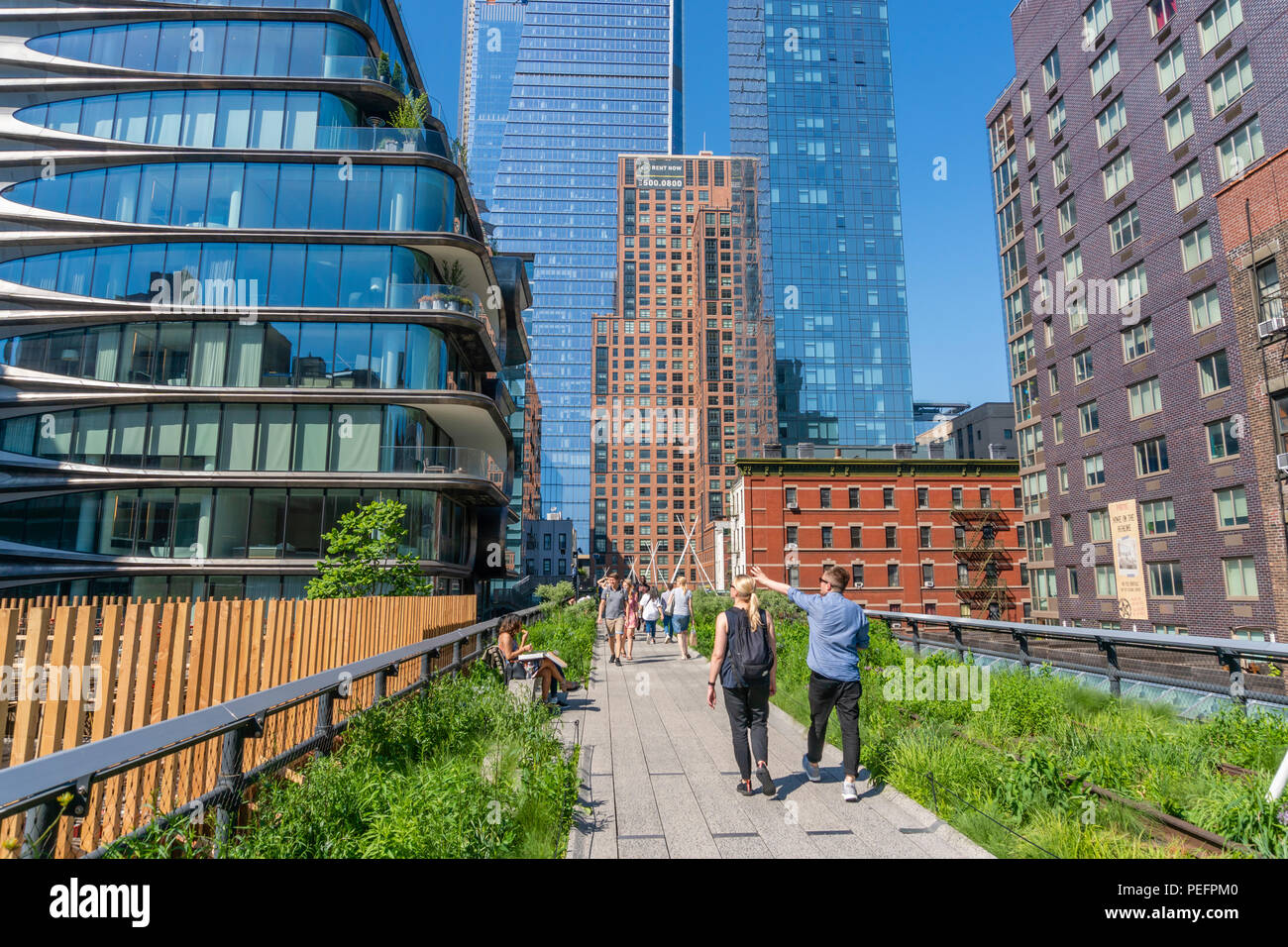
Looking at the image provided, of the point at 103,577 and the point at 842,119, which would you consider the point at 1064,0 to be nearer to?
the point at 103,577

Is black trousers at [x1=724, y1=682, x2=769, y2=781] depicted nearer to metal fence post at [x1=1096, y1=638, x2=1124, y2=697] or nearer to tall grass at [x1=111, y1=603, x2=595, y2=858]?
tall grass at [x1=111, y1=603, x2=595, y2=858]

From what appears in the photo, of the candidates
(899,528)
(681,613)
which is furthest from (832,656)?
(899,528)

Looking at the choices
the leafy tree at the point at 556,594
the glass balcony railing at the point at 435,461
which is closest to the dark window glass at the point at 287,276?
the glass balcony railing at the point at 435,461

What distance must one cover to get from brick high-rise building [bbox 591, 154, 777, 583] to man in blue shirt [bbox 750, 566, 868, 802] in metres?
123

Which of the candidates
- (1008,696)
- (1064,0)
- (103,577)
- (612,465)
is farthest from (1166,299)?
(612,465)

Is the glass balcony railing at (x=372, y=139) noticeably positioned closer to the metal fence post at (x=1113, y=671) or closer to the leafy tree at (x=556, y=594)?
the leafy tree at (x=556, y=594)

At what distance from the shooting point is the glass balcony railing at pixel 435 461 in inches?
1145

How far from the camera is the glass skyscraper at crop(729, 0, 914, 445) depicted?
351 feet

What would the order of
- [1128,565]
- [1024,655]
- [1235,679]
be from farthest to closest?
[1128,565], [1024,655], [1235,679]

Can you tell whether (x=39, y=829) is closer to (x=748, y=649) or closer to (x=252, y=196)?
(x=748, y=649)

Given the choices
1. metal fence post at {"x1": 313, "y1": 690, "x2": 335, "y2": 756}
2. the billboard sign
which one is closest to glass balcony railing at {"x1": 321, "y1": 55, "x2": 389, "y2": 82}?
metal fence post at {"x1": 313, "y1": 690, "x2": 335, "y2": 756}

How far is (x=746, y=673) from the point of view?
676cm

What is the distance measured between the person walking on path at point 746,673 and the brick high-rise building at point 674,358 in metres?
123

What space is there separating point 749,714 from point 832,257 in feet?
361
